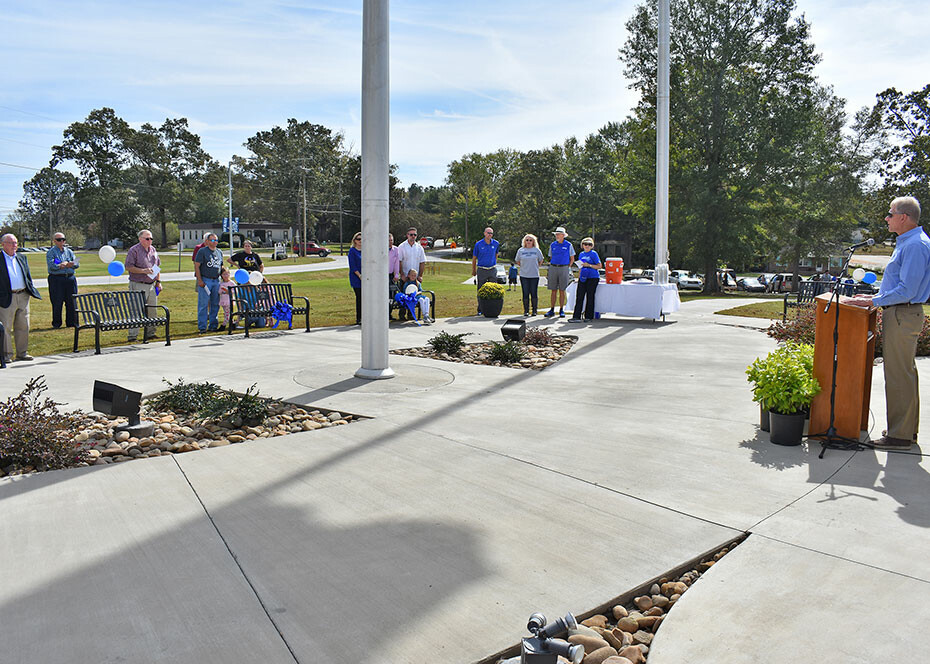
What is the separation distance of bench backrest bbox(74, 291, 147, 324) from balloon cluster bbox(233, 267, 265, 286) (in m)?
2.26

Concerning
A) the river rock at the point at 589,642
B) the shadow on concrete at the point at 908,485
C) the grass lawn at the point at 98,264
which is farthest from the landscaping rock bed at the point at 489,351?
the grass lawn at the point at 98,264

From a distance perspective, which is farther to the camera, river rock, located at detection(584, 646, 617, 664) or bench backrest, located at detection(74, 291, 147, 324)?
bench backrest, located at detection(74, 291, 147, 324)

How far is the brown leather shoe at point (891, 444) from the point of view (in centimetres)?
539

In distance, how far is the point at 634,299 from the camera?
14539mm

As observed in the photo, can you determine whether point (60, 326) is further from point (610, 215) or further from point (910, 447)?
point (610, 215)

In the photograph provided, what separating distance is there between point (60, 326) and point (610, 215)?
66.2m

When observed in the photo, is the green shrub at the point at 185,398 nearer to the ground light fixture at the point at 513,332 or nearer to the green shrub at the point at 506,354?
the green shrub at the point at 506,354

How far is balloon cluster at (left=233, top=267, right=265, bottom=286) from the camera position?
13.5m

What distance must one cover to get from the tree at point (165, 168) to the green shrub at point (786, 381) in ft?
338

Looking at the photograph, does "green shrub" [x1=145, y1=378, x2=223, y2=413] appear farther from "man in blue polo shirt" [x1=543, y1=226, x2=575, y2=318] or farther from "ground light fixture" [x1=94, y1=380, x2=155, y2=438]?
"man in blue polo shirt" [x1=543, y1=226, x2=575, y2=318]

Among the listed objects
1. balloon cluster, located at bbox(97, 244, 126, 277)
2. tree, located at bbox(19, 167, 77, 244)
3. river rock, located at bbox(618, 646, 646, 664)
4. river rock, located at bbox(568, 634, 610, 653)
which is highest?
tree, located at bbox(19, 167, 77, 244)

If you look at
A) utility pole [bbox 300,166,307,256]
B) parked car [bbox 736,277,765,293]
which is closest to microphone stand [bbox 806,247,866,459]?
parked car [bbox 736,277,765,293]

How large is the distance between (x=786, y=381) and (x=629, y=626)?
→ 322 cm

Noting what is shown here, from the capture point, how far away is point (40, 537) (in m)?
3.74
